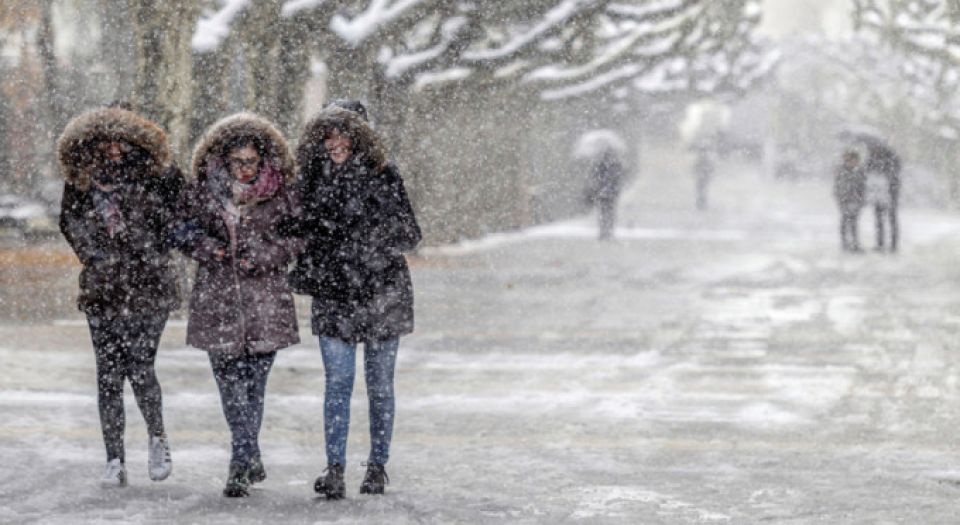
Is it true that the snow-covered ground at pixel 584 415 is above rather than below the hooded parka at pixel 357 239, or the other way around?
below

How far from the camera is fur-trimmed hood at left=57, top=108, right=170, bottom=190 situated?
7.02 meters

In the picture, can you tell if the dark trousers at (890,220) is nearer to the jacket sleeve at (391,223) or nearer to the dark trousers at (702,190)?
the dark trousers at (702,190)

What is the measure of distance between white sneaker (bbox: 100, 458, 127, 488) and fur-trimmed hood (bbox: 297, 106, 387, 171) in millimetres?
1453

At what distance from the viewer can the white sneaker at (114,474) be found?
711cm

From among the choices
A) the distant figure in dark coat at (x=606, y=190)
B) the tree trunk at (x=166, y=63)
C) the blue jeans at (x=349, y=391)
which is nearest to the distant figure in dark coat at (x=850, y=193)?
the distant figure in dark coat at (x=606, y=190)

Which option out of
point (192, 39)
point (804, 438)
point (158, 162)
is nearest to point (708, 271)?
point (192, 39)

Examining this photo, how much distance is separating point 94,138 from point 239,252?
79 centimetres

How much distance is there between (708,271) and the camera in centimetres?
2033

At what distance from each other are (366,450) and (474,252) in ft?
50.8

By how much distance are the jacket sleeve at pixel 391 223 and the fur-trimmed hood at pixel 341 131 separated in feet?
0.35

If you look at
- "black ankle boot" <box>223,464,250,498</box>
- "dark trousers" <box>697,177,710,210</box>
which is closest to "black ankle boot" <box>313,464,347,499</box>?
"black ankle boot" <box>223,464,250,498</box>

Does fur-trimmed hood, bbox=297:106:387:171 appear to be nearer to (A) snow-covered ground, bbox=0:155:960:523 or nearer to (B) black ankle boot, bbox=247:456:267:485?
(B) black ankle boot, bbox=247:456:267:485

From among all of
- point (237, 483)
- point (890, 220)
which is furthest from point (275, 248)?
point (890, 220)

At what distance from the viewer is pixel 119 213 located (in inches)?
277
